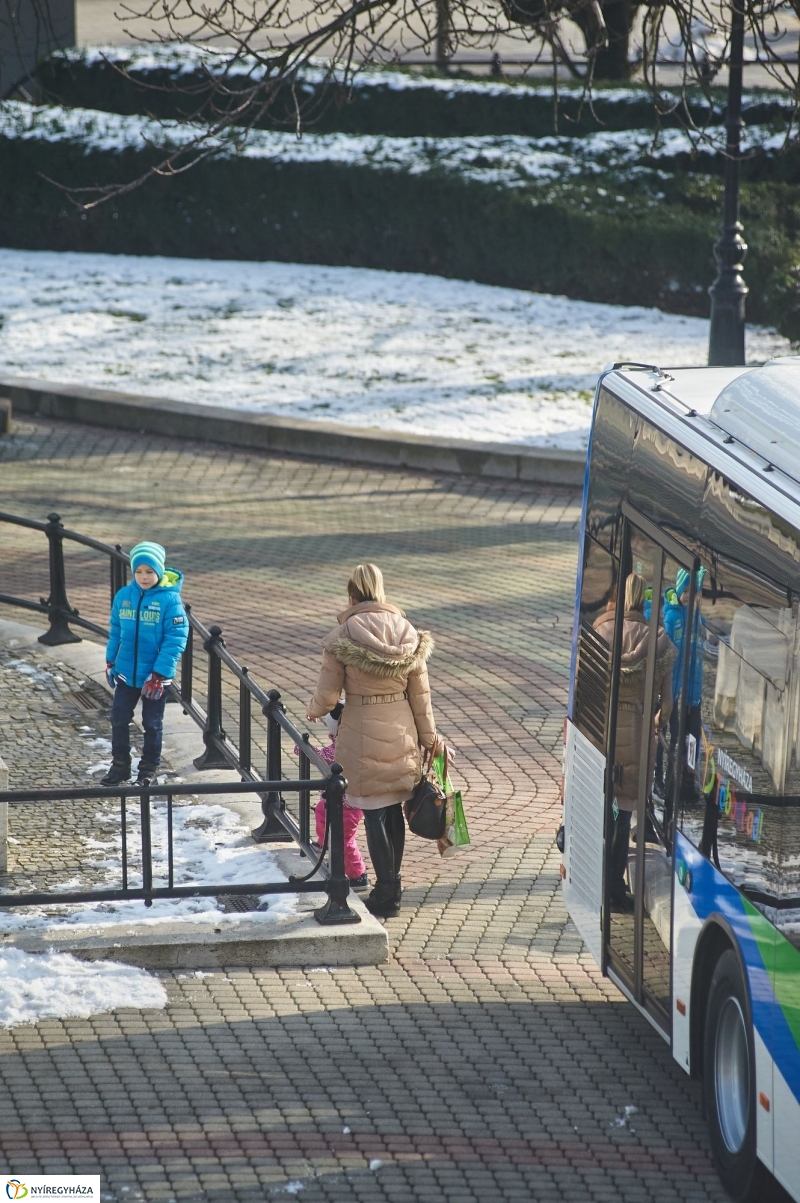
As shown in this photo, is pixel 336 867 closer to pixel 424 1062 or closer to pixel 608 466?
pixel 424 1062

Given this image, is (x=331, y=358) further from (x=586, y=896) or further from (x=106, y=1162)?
(x=106, y=1162)

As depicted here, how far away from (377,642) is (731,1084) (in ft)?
8.86

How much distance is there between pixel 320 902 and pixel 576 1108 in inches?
73.6

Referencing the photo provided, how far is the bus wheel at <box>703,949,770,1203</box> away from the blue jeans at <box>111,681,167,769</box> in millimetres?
4324

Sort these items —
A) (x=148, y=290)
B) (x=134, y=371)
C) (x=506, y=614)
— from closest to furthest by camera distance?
1. (x=506, y=614)
2. (x=134, y=371)
3. (x=148, y=290)

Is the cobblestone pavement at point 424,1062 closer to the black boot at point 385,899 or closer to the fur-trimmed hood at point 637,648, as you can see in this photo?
the black boot at point 385,899

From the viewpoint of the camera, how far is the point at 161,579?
931 centimetres

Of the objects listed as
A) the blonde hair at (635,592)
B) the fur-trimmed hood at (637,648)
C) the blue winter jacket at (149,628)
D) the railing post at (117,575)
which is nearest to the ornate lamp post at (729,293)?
the railing post at (117,575)

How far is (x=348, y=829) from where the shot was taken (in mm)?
8102

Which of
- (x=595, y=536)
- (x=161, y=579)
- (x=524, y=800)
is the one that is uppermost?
(x=595, y=536)

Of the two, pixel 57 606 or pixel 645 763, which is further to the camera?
pixel 57 606

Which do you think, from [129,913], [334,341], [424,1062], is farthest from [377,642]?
[334,341]

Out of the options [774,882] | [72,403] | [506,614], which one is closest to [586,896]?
[774,882]

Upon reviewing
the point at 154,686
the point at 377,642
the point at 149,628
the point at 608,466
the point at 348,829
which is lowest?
the point at 348,829
